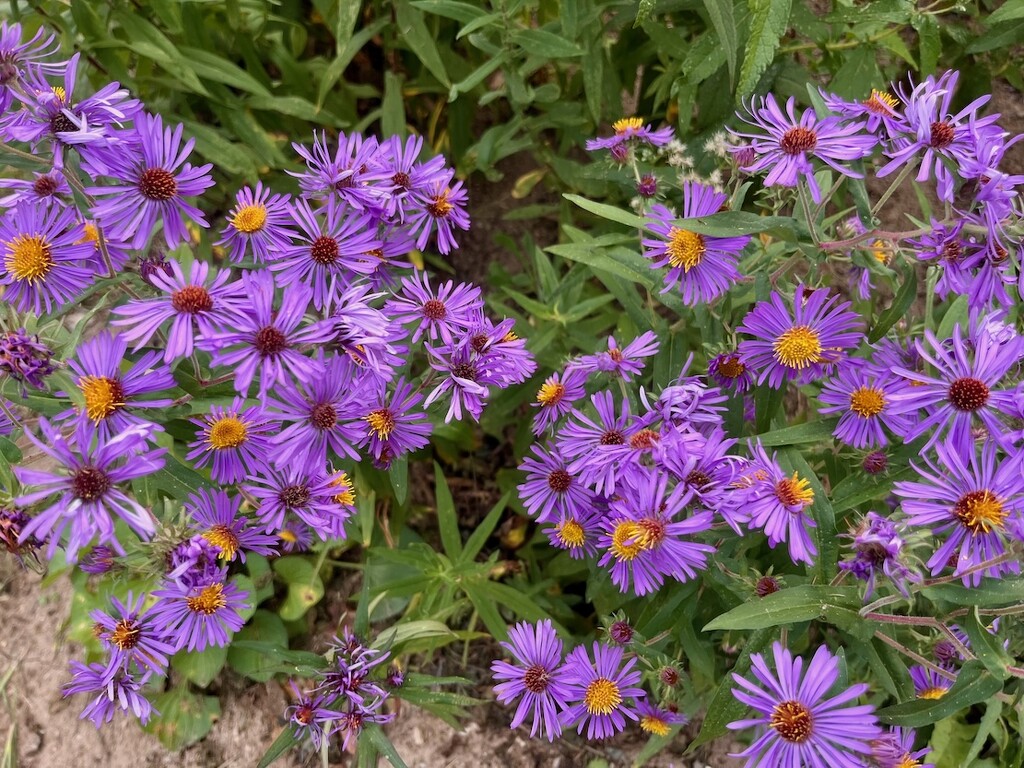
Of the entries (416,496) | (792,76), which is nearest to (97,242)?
(416,496)

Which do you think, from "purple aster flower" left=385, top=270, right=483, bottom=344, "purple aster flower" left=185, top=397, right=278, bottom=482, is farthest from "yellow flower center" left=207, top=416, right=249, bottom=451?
"purple aster flower" left=385, top=270, right=483, bottom=344

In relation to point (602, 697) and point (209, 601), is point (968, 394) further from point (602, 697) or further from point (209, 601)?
point (209, 601)

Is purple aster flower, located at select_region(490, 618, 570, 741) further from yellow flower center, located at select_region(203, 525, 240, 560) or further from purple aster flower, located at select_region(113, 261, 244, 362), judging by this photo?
purple aster flower, located at select_region(113, 261, 244, 362)

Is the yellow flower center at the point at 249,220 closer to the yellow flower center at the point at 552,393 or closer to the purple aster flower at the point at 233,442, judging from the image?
the purple aster flower at the point at 233,442

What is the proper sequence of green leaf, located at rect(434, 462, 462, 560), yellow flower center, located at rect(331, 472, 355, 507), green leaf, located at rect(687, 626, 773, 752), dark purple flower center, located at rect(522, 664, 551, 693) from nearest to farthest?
yellow flower center, located at rect(331, 472, 355, 507) < green leaf, located at rect(687, 626, 773, 752) < dark purple flower center, located at rect(522, 664, 551, 693) < green leaf, located at rect(434, 462, 462, 560)

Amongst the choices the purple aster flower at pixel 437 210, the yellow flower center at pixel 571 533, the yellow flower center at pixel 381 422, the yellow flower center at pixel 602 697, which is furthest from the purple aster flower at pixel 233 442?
the yellow flower center at pixel 602 697

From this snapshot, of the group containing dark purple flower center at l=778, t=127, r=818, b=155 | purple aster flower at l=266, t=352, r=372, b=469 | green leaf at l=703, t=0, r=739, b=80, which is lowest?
purple aster flower at l=266, t=352, r=372, b=469
